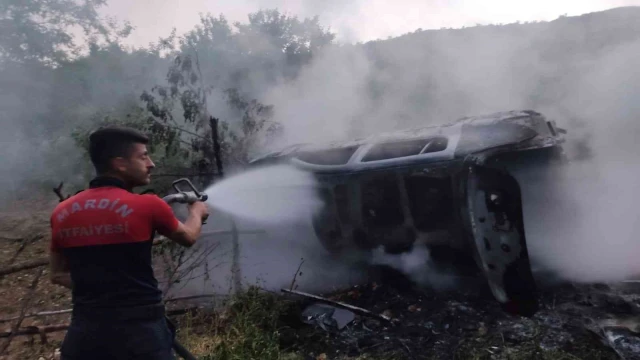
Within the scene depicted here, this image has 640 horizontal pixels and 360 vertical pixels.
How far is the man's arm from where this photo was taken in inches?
87.2

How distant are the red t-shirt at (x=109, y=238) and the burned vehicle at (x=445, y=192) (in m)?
2.44

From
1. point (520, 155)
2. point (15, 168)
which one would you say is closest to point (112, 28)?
point (15, 168)

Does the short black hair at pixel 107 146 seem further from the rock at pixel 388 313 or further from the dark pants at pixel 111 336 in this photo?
the rock at pixel 388 313

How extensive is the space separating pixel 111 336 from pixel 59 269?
52 centimetres

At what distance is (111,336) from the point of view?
1.96m

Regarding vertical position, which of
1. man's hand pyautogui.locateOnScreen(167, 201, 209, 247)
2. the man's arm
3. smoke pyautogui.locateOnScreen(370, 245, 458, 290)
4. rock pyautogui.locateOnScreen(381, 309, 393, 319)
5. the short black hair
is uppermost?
the short black hair

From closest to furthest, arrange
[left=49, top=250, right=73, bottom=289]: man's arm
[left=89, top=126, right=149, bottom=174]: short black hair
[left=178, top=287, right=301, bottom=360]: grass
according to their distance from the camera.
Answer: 1. [left=89, top=126, right=149, bottom=174]: short black hair
2. [left=49, top=250, right=73, bottom=289]: man's arm
3. [left=178, top=287, right=301, bottom=360]: grass

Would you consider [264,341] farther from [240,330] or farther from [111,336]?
[111,336]

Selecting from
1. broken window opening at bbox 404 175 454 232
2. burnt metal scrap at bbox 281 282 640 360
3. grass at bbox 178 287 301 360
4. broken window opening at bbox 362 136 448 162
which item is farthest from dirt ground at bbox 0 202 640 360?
broken window opening at bbox 362 136 448 162

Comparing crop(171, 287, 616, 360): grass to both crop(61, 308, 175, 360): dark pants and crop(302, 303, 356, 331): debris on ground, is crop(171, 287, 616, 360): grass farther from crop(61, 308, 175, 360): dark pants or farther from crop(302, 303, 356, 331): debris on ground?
crop(61, 308, 175, 360): dark pants

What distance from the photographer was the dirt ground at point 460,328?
3293mm

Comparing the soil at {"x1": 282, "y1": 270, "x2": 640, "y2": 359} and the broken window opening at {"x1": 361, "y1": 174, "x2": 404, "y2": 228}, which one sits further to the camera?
the broken window opening at {"x1": 361, "y1": 174, "x2": 404, "y2": 228}

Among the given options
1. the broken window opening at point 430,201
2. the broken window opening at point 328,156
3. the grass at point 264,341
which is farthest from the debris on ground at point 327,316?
the broken window opening at point 328,156

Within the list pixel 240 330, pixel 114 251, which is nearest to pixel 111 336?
pixel 114 251
